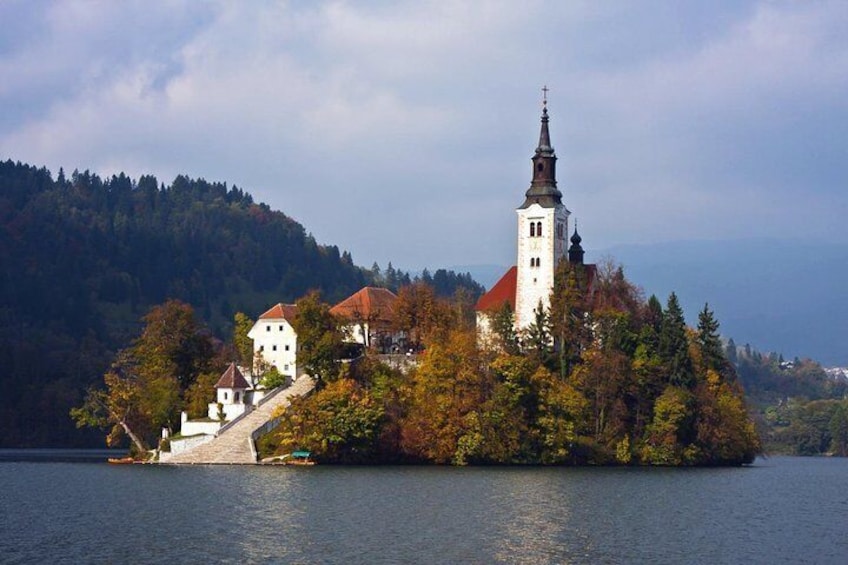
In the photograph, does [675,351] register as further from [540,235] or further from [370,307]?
[370,307]

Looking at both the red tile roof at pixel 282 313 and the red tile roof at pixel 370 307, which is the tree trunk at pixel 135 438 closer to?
the red tile roof at pixel 282 313

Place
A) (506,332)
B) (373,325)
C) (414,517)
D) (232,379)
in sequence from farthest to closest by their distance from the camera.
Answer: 1. (373,325)
2. (232,379)
3. (506,332)
4. (414,517)

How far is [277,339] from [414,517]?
54939 mm

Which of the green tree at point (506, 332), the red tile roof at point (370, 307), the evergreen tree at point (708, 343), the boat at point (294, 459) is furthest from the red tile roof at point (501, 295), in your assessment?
the boat at point (294, 459)

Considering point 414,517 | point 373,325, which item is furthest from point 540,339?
point 414,517

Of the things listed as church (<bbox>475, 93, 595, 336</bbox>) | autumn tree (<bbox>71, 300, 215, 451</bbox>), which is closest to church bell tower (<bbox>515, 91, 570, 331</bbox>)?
church (<bbox>475, 93, 595, 336</bbox>)

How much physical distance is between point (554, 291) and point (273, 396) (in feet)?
76.0

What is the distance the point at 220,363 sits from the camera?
104 meters

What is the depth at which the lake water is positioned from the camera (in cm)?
4422

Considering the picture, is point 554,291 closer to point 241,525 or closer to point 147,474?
A: point 147,474

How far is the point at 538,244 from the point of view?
342ft

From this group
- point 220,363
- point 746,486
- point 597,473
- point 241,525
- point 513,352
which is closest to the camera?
point 241,525

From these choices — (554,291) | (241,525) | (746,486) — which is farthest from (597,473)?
(241,525)

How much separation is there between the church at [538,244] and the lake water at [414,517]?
22.7 meters
